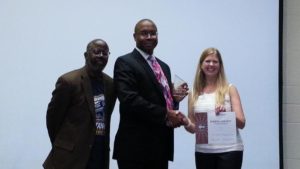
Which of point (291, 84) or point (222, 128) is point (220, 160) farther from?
point (291, 84)

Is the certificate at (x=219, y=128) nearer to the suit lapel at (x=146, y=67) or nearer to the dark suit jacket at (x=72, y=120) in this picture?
the suit lapel at (x=146, y=67)

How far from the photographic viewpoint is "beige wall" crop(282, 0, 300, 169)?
3029mm

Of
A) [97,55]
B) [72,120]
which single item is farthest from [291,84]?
[72,120]

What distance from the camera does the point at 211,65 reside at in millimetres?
2160

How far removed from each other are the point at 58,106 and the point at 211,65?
908 millimetres

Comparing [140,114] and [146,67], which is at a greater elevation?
[146,67]

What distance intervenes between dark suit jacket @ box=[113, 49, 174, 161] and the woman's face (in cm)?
36

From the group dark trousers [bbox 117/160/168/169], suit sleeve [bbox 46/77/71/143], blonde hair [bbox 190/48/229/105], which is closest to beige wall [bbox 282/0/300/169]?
blonde hair [bbox 190/48/229/105]

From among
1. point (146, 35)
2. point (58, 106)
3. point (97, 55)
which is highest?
point (146, 35)

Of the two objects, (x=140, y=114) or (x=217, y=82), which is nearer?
(x=140, y=114)

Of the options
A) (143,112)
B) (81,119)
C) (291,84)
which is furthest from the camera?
(291,84)

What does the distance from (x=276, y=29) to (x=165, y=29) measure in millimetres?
931

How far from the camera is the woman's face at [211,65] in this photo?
216cm

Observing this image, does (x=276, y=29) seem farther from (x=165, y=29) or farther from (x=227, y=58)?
(x=165, y=29)
